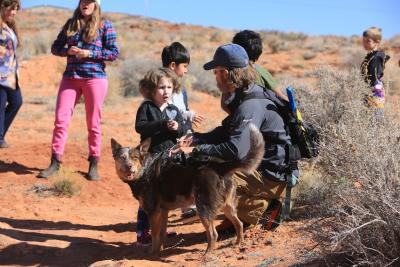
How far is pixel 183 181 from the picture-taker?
533 centimetres

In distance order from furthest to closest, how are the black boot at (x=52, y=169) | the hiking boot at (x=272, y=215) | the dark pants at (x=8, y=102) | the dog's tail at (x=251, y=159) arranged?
the dark pants at (x=8, y=102) → the black boot at (x=52, y=169) → the hiking boot at (x=272, y=215) → the dog's tail at (x=251, y=159)

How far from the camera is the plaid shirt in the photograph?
8070 mm

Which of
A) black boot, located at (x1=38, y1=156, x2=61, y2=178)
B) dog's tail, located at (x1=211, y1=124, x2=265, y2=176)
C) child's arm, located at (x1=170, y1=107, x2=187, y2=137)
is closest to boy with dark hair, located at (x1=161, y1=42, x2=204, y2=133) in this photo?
child's arm, located at (x1=170, y1=107, x2=187, y2=137)

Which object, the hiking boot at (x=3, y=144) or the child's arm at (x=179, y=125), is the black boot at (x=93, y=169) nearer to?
the hiking boot at (x=3, y=144)

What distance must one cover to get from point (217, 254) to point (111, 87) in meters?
12.8

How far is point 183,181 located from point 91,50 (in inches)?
135

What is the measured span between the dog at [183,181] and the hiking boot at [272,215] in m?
0.43

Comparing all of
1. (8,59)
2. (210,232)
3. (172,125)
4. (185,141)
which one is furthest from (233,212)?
(8,59)

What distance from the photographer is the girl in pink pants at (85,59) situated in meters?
8.02

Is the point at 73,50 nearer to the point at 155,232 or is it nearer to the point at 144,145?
the point at 144,145

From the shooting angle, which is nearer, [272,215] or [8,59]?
[272,215]

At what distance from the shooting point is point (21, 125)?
43.2 feet

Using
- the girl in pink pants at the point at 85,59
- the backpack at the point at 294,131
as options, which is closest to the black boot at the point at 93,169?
the girl in pink pants at the point at 85,59

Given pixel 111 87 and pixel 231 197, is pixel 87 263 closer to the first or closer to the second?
pixel 231 197
